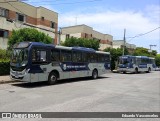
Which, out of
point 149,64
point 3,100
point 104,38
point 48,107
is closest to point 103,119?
point 48,107

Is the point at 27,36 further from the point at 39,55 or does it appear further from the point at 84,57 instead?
the point at 39,55

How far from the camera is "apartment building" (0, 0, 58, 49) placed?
30087mm

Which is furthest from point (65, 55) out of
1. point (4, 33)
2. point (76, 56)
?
point (4, 33)

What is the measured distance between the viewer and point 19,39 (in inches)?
985

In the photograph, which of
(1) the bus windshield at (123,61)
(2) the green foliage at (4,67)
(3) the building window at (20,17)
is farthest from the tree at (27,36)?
(1) the bus windshield at (123,61)

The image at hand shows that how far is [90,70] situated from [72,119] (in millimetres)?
14800

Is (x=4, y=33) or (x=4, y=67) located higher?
(x=4, y=33)

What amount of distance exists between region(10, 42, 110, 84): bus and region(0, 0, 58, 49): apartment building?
9.45 meters

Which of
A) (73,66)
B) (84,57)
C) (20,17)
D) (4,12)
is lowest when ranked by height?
(73,66)

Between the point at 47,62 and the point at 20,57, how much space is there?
1946mm

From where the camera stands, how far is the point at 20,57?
51.2 feet

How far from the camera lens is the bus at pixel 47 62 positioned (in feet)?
50.4

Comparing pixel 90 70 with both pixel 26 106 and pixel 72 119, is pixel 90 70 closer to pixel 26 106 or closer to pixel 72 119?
pixel 26 106

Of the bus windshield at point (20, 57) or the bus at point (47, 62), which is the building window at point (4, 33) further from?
the bus windshield at point (20, 57)
